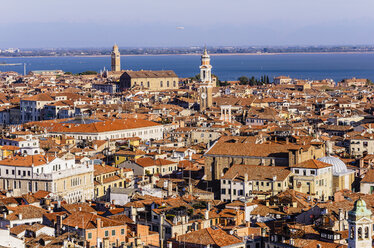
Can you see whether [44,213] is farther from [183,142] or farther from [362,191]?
[183,142]

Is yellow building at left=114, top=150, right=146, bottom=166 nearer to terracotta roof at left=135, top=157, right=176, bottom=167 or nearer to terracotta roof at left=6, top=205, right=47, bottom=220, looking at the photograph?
terracotta roof at left=135, top=157, right=176, bottom=167

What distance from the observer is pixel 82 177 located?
1156 inches

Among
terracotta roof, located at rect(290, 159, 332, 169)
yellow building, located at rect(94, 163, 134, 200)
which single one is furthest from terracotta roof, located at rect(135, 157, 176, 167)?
terracotta roof, located at rect(290, 159, 332, 169)

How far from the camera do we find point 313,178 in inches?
1129

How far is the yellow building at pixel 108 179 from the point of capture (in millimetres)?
29734

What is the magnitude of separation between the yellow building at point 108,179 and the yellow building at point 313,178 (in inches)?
215

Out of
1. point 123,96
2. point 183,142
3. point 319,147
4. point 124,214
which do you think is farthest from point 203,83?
point 124,214

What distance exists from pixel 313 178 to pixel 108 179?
6.87m

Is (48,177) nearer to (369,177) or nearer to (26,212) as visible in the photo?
(26,212)

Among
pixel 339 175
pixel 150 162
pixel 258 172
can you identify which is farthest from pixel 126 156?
pixel 339 175

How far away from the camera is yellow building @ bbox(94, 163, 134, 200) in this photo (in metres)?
29.7

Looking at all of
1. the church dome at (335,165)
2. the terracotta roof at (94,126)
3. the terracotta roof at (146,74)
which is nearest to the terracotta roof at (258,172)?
the church dome at (335,165)

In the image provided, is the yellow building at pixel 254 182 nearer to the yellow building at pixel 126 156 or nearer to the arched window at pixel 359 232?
the yellow building at pixel 126 156

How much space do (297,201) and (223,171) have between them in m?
7.04
